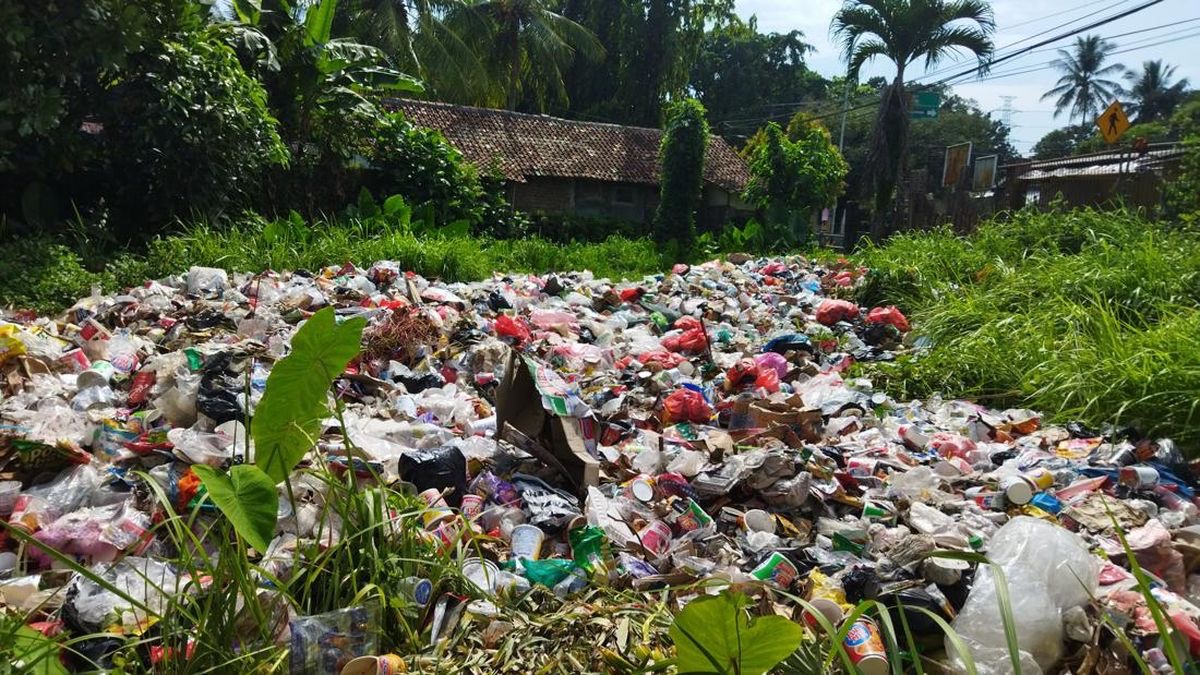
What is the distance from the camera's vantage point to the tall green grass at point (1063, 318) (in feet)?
11.0

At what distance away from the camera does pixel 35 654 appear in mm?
1488

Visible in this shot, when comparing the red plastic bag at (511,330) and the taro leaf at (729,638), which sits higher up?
the taro leaf at (729,638)

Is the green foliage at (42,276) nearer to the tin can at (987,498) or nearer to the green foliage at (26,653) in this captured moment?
the green foliage at (26,653)

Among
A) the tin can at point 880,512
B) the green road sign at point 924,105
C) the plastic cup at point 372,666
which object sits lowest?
the plastic cup at point 372,666

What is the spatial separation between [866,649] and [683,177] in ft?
45.6

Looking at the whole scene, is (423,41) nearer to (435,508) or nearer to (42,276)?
(42,276)

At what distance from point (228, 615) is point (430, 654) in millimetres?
421

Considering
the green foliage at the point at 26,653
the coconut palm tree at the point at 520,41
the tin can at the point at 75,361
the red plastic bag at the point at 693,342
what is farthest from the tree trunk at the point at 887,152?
the green foliage at the point at 26,653

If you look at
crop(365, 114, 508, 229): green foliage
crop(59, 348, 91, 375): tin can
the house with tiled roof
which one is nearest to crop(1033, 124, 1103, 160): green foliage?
the house with tiled roof

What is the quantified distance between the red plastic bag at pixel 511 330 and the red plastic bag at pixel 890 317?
2.48 m

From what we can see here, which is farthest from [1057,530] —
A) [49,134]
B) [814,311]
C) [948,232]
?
[49,134]

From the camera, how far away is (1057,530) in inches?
82.3

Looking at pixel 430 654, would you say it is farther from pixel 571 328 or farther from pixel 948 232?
pixel 948 232

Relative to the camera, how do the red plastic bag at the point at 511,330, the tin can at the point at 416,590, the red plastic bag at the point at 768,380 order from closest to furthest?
the tin can at the point at 416,590, the red plastic bag at the point at 768,380, the red plastic bag at the point at 511,330
